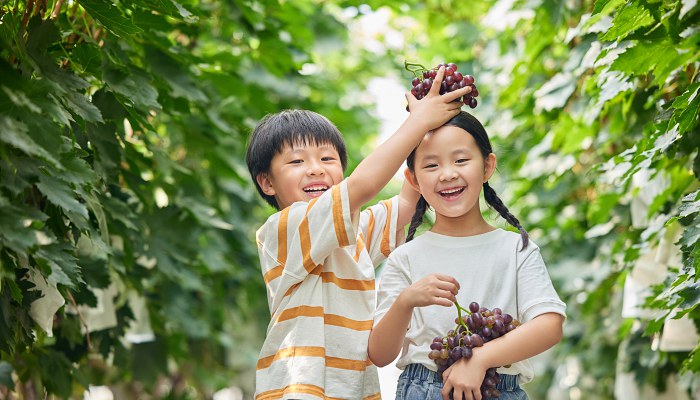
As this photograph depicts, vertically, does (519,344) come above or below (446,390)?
above

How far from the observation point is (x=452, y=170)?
261 cm

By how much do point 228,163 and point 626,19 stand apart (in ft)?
11.2

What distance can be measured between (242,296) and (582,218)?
9.70 feet

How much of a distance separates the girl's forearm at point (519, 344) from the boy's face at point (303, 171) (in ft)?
2.54

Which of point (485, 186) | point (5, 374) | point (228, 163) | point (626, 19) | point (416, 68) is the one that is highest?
point (228, 163)

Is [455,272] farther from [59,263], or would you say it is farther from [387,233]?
[59,263]

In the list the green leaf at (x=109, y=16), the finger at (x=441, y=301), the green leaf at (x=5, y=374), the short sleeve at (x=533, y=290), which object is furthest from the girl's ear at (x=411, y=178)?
the green leaf at (x=5, y=374)

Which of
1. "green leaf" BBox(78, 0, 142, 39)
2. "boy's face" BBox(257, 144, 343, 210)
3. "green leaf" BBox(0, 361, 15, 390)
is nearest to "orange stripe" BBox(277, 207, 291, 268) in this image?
"boy's face" BBox(257, 144, 343, 210)

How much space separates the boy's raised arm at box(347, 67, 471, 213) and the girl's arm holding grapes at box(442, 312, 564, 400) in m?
0.52

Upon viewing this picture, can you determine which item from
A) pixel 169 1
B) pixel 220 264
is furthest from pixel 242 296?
pixel 169 1

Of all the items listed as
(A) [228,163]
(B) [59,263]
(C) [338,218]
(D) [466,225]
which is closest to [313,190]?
(C) [338,218]

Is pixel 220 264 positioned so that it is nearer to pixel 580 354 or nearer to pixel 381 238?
pixel 580 354

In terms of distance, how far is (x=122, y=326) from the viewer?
446 cm

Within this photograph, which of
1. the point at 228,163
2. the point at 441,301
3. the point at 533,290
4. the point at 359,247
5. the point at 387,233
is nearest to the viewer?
the point at 441,301
